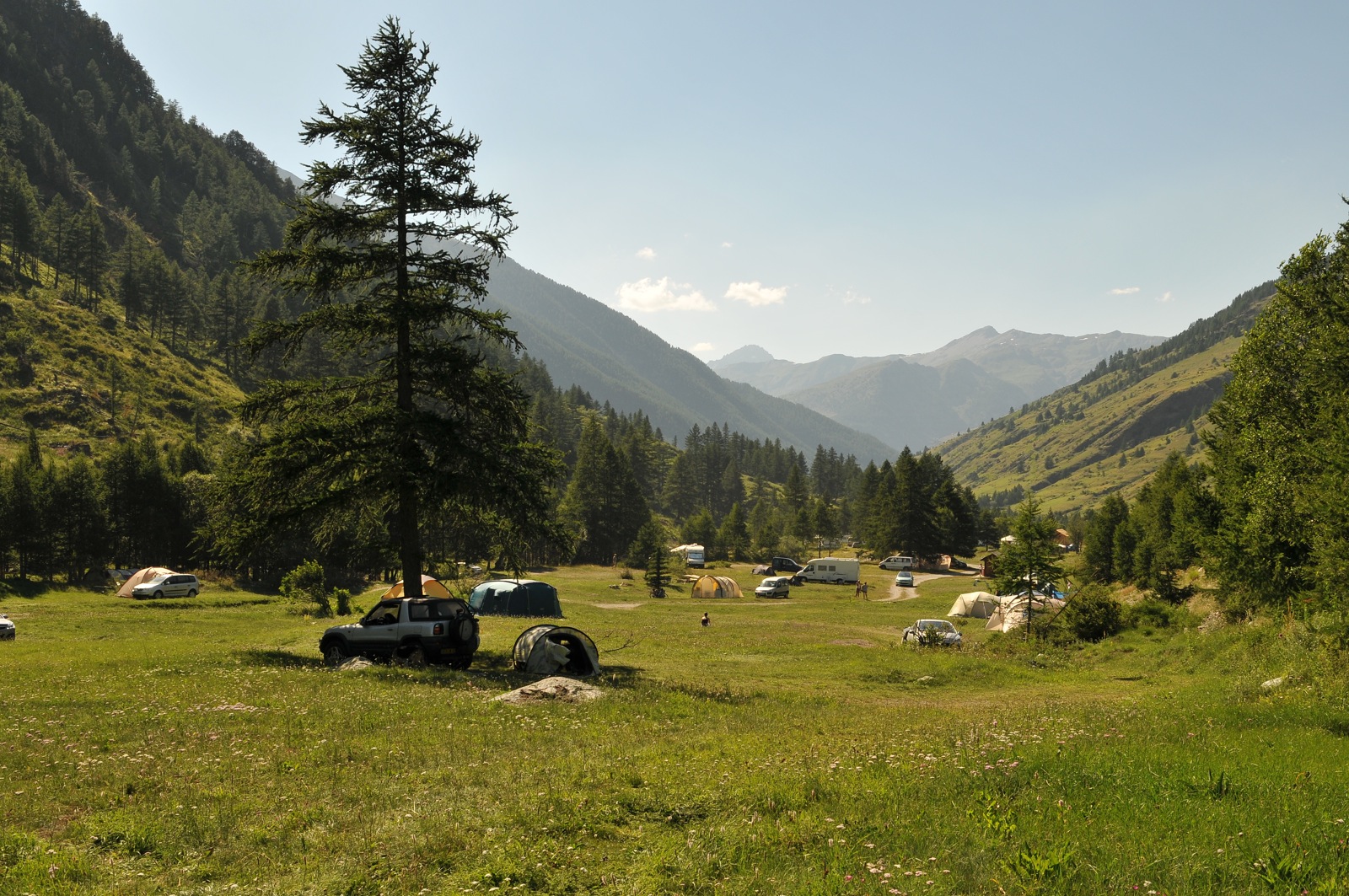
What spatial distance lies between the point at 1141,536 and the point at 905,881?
255 ft

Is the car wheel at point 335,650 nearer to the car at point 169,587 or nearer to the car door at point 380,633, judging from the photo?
the car door at point 380,633

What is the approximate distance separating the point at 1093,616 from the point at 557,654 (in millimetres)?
28075

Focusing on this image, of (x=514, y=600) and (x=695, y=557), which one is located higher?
(x=514, y=600)

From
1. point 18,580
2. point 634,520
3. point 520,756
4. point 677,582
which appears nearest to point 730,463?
point 634,520

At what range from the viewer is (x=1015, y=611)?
41969 millimetres

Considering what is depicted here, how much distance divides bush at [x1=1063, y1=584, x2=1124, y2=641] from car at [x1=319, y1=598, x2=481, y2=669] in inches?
1156

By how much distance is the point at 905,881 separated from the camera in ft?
19.5

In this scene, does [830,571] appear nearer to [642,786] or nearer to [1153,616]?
[1153,616]

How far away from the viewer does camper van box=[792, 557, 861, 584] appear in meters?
81.5

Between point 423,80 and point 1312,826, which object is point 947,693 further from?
point 423,80

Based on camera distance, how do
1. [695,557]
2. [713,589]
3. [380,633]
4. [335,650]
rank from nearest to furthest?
1. [380,633]
2. [335,650]
3. [713,589]
4. [695,557]

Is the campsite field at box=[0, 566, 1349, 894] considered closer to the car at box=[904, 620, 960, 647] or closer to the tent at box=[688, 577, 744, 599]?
the car at box=[904, 620, 960, 647]

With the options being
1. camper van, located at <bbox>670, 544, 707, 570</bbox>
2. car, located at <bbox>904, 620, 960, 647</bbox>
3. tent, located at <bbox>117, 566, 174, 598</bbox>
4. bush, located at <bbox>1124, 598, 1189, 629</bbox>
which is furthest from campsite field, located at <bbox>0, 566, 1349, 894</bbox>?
camper van, located at <bbox>670, 544, 707, 570</bbox>

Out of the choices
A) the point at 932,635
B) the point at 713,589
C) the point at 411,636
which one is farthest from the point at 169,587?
the point at 932,635
